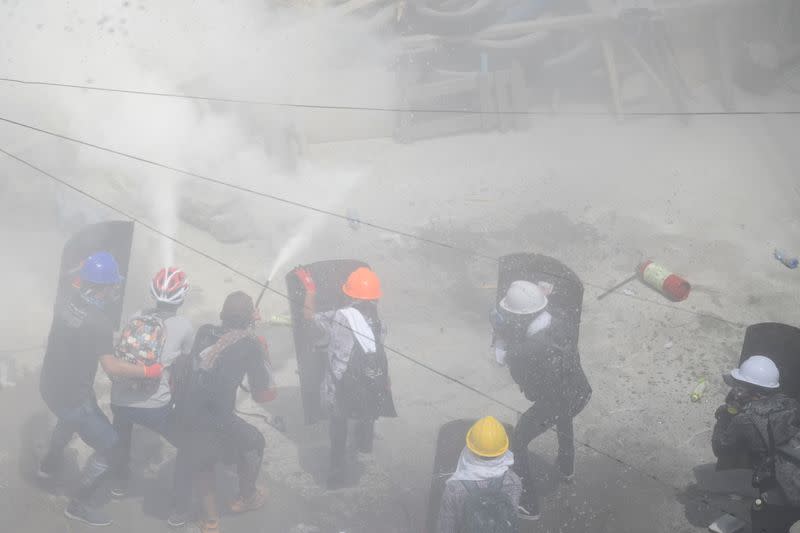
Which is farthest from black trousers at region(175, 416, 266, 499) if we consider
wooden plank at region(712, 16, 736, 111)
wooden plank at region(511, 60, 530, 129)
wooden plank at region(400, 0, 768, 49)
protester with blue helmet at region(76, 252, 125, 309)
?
wooden plank at region(712, 16, 736, 111)

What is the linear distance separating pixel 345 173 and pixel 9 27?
21.8ft

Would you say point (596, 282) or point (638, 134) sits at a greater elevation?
point (638, 134)

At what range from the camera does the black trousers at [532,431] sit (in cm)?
512

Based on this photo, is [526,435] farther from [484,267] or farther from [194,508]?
[484,267]

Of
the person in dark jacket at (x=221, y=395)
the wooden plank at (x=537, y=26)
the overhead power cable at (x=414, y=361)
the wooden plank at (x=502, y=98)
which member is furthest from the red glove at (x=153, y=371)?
the wooden plank at (x=537, y=26)

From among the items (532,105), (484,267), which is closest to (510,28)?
(532,105)

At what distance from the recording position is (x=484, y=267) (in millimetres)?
8617

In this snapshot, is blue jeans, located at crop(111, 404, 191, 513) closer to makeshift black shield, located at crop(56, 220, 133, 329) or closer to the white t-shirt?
the white t-shirt

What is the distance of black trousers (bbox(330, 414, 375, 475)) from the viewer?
539cm

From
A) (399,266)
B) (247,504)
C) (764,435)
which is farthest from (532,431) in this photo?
(399,266)

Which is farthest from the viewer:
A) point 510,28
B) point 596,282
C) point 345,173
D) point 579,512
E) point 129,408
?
point 510,28

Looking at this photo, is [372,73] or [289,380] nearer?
[289,380]

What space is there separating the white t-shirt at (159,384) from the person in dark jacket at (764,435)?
3.68 meters

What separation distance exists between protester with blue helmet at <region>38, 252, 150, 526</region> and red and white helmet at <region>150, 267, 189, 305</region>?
1.41 ft
